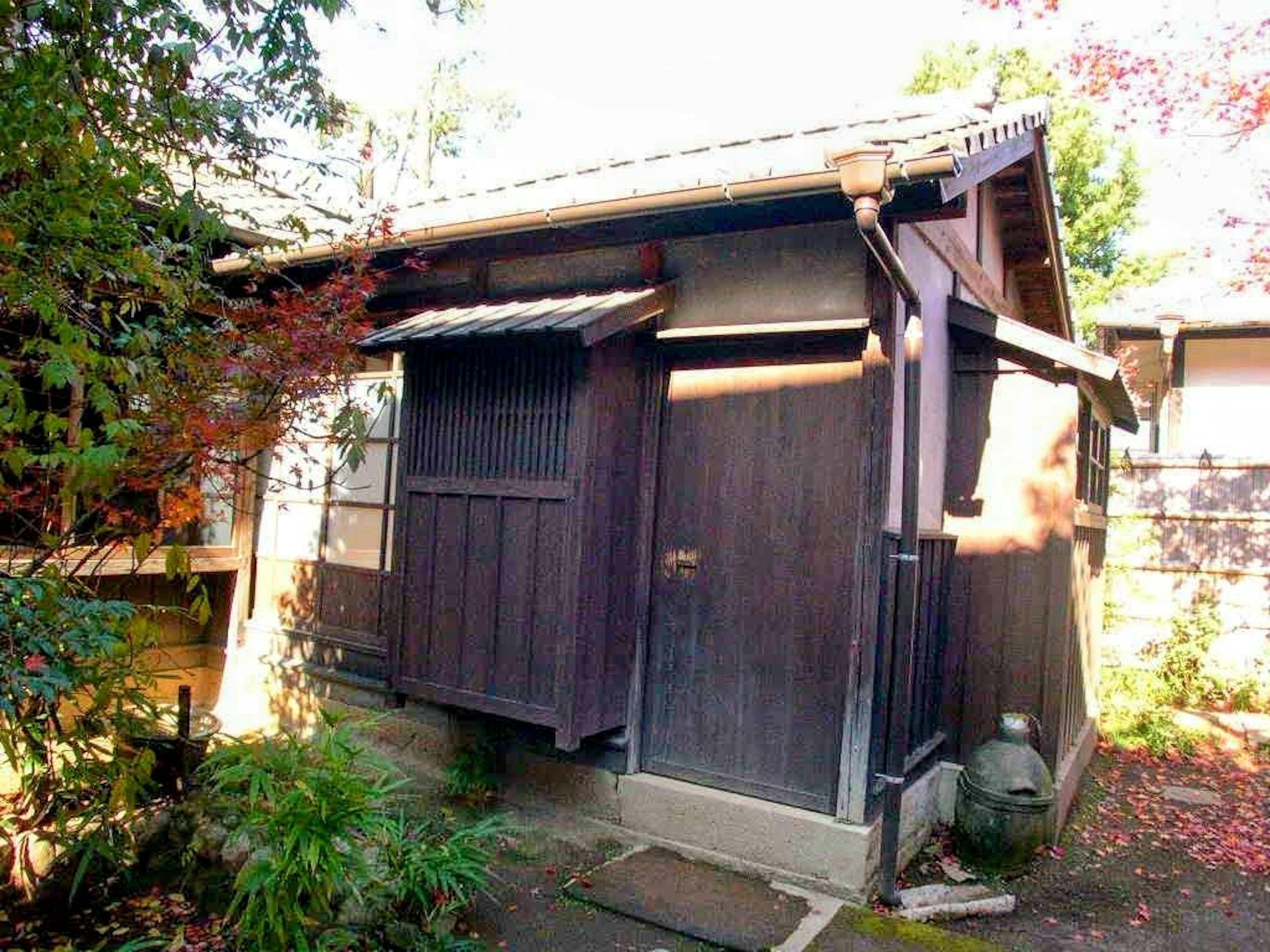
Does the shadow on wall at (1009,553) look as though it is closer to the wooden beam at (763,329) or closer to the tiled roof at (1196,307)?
the wooden beam at (763,329)

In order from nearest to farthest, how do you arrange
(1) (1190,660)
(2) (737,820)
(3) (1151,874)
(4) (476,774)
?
(2) (737,820), (3) (1151,874), (4) (476,774), (1) (1190,660)

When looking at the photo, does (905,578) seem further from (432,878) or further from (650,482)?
(432,878)

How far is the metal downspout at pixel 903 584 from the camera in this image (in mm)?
4723

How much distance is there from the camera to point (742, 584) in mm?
5199

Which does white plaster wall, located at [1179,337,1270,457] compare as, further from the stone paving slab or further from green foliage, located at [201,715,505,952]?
green foliage, located at [201,715,505,952]

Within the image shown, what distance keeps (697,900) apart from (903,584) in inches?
77.0

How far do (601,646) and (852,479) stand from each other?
1689 mm

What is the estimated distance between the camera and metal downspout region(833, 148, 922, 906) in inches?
186

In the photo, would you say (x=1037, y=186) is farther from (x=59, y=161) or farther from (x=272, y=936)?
(x=272, y=936)

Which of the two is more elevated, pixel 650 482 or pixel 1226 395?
pixel 1226 395

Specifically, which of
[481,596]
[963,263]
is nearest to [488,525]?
[481,596]

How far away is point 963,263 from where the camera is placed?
6.47 meters

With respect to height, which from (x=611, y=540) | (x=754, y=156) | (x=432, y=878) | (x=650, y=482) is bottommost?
(x=432, y=878)

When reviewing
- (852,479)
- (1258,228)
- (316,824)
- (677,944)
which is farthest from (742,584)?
(1258,228)
